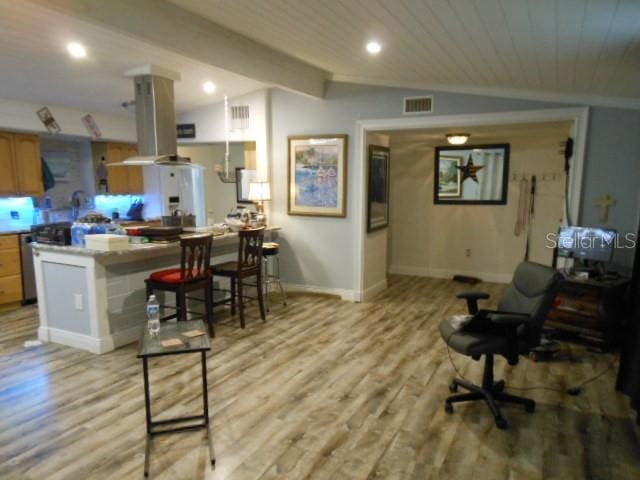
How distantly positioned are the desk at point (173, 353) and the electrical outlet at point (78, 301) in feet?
5.11

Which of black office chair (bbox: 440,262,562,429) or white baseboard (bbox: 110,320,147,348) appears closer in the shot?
black office chair (bbox: 440,262,562,429)

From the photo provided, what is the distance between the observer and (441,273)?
654 cm

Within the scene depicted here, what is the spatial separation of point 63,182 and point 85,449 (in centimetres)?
496

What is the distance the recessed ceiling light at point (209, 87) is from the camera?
481 centimetres

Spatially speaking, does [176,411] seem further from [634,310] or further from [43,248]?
[634,310]

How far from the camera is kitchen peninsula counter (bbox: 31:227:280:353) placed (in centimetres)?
355

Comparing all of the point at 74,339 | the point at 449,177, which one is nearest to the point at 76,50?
the point at 74,339

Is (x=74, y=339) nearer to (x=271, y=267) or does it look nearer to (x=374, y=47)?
(x=271, y=267)

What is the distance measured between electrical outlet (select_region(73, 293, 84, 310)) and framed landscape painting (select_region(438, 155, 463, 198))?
4957 millimetres

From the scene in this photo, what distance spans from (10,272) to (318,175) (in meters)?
3.84

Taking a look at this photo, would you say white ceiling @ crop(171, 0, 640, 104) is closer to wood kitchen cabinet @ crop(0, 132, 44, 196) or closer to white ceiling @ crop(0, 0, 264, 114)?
white ceiling @ crop(0, 0, 264, 114)

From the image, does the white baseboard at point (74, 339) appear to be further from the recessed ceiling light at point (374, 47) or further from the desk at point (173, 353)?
the recessed ceiling light at point (374, 47)

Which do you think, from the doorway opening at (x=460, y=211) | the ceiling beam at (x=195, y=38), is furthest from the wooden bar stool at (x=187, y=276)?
the doorway opening at (x=460, y=211)

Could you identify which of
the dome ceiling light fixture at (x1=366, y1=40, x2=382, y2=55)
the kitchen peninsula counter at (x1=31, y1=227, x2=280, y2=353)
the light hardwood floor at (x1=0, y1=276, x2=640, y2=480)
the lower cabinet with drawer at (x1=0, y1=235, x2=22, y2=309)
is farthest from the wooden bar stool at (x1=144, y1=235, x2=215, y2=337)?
the lower cabinet with drawer at (x1=0, y1=235, x2=22, y2=309)
